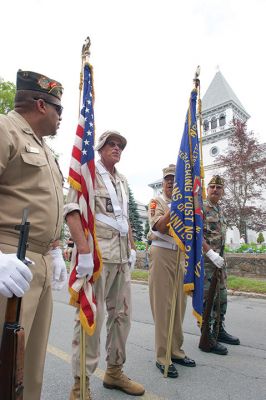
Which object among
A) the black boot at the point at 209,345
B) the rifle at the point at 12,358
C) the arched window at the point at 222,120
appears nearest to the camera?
the rifle at the point at 12,358

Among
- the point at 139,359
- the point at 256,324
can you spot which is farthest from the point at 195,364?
the point at 256,324

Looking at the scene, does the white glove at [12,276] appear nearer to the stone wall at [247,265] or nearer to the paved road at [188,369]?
the paved road at [188,369]

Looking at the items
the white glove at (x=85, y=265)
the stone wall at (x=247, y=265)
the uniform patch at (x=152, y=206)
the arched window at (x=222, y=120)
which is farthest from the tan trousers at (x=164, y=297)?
the arched window at (x=222, y=120)

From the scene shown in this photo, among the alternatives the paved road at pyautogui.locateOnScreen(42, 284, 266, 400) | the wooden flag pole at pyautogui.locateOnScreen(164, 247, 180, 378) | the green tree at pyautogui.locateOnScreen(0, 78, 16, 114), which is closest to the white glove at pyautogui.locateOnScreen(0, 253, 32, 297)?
the paved road at pyautogui.locateOnScreen(42, 284, 266, 400)

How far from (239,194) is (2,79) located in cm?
1799

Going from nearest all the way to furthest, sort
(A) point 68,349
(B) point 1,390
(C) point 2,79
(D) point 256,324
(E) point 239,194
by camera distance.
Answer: (B) point 1,390 → (A) point 68,349 → (D) point 256,324 → (C) point 2,79 → (E) point 239,194

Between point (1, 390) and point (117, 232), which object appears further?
point (117, 232)

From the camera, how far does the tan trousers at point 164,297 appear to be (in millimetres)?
3529

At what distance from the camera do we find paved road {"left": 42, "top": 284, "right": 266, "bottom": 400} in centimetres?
291

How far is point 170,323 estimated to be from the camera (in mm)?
3332

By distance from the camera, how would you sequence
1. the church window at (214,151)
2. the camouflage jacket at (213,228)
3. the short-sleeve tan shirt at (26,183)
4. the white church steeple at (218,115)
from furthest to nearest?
1. the church window at (214,151)
2. the white church steeple at (218,115)
3. the camouflage jacket at (213,228)
4. the short-sleeve tan shirt at (26,183)

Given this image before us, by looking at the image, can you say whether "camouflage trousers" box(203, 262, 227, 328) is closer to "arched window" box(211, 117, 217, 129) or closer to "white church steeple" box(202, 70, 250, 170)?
"white church steeple" box(202, 70, 250, 170)

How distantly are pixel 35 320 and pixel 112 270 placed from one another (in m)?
1.02

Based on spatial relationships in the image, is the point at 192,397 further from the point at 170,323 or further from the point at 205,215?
the point at 205,215
